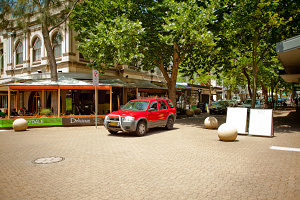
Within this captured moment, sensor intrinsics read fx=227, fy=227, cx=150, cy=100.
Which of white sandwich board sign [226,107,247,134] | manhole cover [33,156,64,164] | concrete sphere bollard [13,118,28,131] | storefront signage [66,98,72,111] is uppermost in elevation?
storefront signage [66,98,72,111]

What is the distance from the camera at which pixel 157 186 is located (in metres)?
4.64

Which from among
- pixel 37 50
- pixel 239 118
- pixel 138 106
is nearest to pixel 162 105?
pixel 138 106

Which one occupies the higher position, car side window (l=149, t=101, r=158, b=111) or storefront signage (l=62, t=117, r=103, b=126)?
car side window (l=149, t=101, r=158, b=111)

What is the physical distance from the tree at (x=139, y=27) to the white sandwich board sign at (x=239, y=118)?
4648mm

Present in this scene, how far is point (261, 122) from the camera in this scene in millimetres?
10727

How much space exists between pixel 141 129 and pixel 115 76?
14.2 metres

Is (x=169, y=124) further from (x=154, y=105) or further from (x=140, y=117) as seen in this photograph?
(x=140, y=117)

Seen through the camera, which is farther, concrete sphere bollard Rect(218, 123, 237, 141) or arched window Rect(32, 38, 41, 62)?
arched window Rect(32, 38, 41, 62)

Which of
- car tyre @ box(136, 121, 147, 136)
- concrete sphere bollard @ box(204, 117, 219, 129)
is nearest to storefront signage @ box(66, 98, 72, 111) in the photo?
car tyre @ box(136, 121, 147, 136)

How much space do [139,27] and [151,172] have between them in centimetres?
1052

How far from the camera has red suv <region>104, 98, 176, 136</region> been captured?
1046cm

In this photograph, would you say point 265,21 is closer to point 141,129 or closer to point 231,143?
point 231,143

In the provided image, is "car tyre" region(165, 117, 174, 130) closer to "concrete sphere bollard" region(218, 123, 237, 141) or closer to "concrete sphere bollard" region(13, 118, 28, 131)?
"concrete sphere bollard" region(218, 123, 237, 141)

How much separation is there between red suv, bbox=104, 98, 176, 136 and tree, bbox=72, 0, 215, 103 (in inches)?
142
